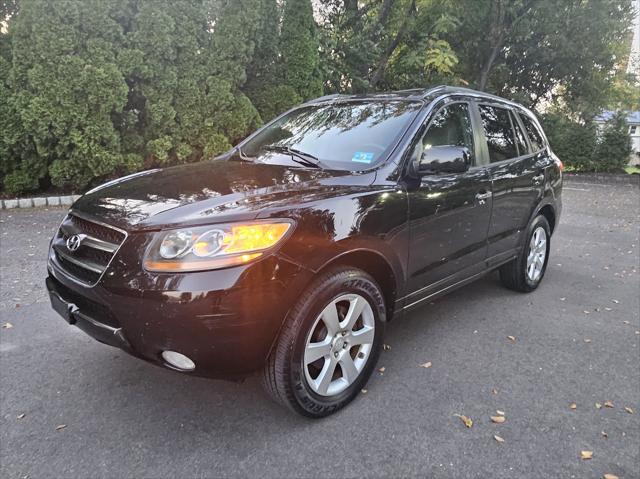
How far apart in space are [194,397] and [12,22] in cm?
762

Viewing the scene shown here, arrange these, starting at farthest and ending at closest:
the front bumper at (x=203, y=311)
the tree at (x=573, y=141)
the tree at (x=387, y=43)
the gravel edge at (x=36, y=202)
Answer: the tree at (x=573, y=141), the tree at (x=387, y=43), the gravel edge at (x=36, y=202), the front bumper at (x=203, y=311)

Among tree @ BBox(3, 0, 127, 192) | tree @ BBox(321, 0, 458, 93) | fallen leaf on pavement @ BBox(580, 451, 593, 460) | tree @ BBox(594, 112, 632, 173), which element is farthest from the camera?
tree @ BBox(594, 112, 632, 173)

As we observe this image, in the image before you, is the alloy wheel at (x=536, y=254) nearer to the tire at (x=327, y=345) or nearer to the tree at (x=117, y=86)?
the tire at (x=327, y=345)

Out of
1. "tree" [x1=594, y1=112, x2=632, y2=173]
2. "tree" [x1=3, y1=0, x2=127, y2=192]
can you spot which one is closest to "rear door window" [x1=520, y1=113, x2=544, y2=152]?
"tree" [x1=3, y1=0, x2=127, y2=192]

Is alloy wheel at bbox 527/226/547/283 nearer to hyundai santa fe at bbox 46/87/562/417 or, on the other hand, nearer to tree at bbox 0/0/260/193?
hyundai santa fe at bbox 46/87/562/417

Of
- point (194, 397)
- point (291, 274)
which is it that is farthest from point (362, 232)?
point (194, 397)

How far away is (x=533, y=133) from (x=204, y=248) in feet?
12.1

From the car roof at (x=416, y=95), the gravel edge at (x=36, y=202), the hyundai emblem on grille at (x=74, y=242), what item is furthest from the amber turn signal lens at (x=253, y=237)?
the gravel edge at (x=36, y=202)

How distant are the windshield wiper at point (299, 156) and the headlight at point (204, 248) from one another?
997mm

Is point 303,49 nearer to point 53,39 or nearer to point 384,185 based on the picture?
point 53,39

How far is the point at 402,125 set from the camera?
10.1 ft

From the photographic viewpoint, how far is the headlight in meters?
2.05

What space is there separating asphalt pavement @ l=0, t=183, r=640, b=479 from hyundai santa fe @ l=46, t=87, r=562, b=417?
277 mm

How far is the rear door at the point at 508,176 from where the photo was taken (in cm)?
373
